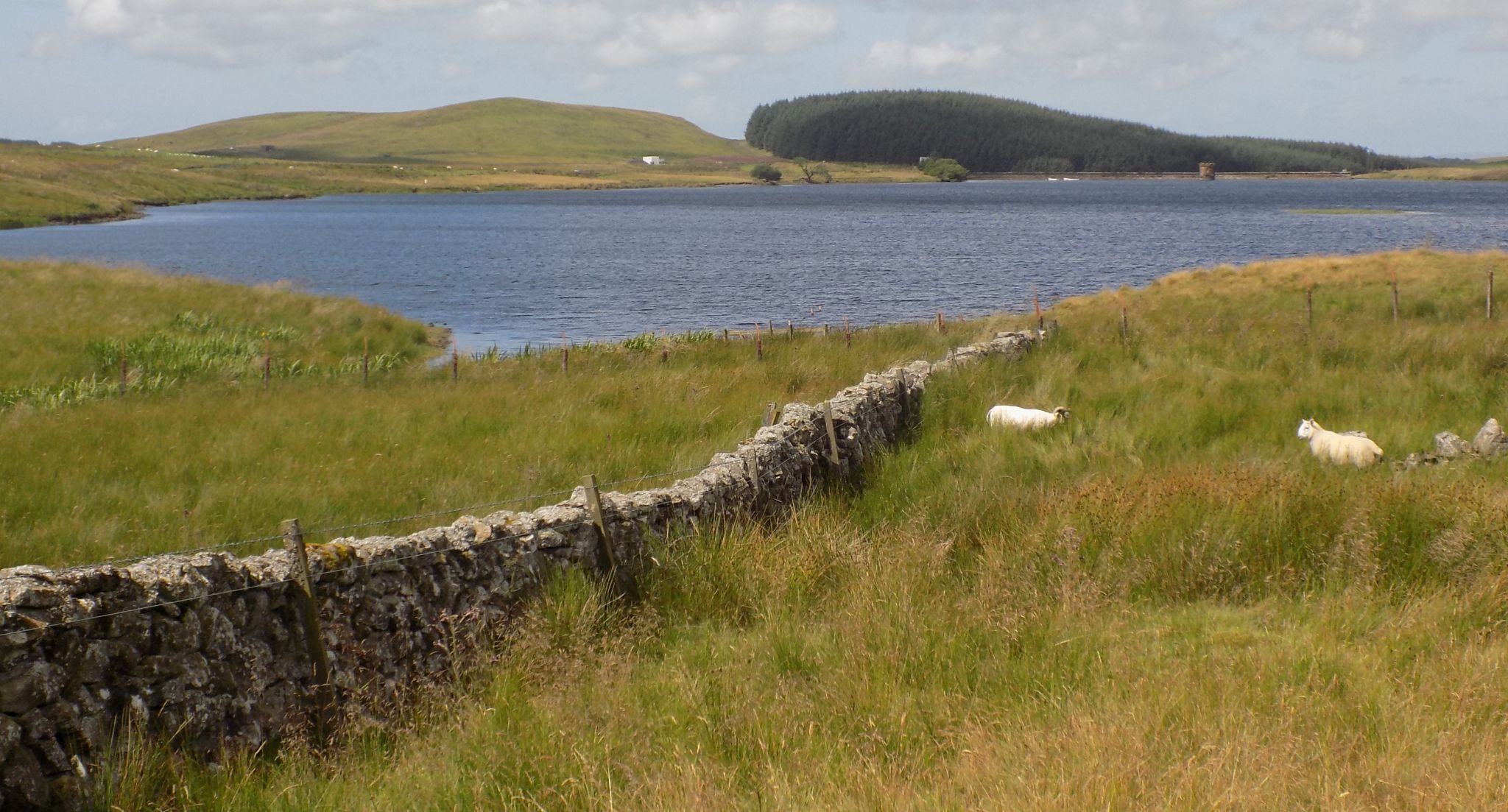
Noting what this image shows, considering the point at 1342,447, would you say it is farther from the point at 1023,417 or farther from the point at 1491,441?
the point at 1023,417

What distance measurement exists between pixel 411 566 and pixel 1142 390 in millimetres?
11766

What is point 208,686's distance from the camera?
5891 millimetres

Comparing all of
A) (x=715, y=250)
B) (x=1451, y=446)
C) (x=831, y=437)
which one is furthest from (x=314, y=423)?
(x=715, y=250)

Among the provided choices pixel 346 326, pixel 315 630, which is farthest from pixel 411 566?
pixel 346 326

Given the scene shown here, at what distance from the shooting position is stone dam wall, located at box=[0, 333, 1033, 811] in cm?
522

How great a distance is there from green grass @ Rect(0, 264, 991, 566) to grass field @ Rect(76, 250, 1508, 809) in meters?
3.58

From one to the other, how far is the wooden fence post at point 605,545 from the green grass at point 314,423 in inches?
109

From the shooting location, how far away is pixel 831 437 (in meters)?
10.8

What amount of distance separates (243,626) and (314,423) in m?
9.25

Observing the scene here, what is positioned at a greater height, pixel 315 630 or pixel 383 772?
pixel 315 630

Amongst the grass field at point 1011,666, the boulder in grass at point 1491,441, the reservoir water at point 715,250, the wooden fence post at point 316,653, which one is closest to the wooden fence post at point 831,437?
the grass field at point 1011,666

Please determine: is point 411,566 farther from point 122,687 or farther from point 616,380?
point 616,380

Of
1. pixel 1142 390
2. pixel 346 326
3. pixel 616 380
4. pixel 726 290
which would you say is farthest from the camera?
pixel 726 290

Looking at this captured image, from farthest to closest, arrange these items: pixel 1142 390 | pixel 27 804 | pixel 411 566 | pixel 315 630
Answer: pixel 1142 390 → pixel 411 566 → pixel 315 630 → pixel 27 804
